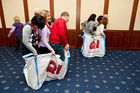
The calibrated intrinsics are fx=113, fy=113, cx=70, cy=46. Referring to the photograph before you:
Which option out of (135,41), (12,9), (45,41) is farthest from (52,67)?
(135,41)

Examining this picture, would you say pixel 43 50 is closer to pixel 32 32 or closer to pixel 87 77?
pixel 32 32

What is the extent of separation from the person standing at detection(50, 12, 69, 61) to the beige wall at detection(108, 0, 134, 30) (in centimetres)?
238

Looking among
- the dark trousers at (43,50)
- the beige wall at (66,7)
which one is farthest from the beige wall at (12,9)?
the dark trousers at (43,50)

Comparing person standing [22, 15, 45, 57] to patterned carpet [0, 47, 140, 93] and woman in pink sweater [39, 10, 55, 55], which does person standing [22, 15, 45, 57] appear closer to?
woman in pink sweater [39, 10, 55, 55]

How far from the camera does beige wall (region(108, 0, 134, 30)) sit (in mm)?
3734

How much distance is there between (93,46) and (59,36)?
1.50m

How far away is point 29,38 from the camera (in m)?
1.63

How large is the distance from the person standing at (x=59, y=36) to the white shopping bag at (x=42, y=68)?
0.16 m

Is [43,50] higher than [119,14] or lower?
lower

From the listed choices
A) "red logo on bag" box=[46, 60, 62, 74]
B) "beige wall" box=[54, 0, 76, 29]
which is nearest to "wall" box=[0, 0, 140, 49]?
"beige wall" box=[54, 0, 76, 29]

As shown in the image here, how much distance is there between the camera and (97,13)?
389 cm

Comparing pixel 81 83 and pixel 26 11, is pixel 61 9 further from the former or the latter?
pixel 81 83

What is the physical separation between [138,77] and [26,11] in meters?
3.88

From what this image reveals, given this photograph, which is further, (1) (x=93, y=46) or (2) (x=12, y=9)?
(2) (x=12, y=9)
